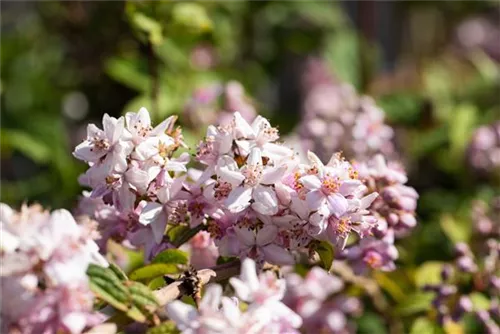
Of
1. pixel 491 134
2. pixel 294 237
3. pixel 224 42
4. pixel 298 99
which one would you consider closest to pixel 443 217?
pixel 491 134

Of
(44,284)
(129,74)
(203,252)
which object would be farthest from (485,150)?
(44,284)

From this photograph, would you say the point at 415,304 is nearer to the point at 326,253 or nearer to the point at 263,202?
the point at 326,253

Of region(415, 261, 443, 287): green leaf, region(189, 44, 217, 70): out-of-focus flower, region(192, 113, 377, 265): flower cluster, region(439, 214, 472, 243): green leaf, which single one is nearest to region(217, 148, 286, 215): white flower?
region(192, 113, 377, 265): flower cluster

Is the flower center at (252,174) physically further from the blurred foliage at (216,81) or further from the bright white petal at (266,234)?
the blurred foliage at (216,81)

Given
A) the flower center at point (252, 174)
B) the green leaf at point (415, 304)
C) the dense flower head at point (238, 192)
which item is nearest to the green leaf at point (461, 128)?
the green leaf at point (415, 304)

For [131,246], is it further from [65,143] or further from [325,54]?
[325,54]
